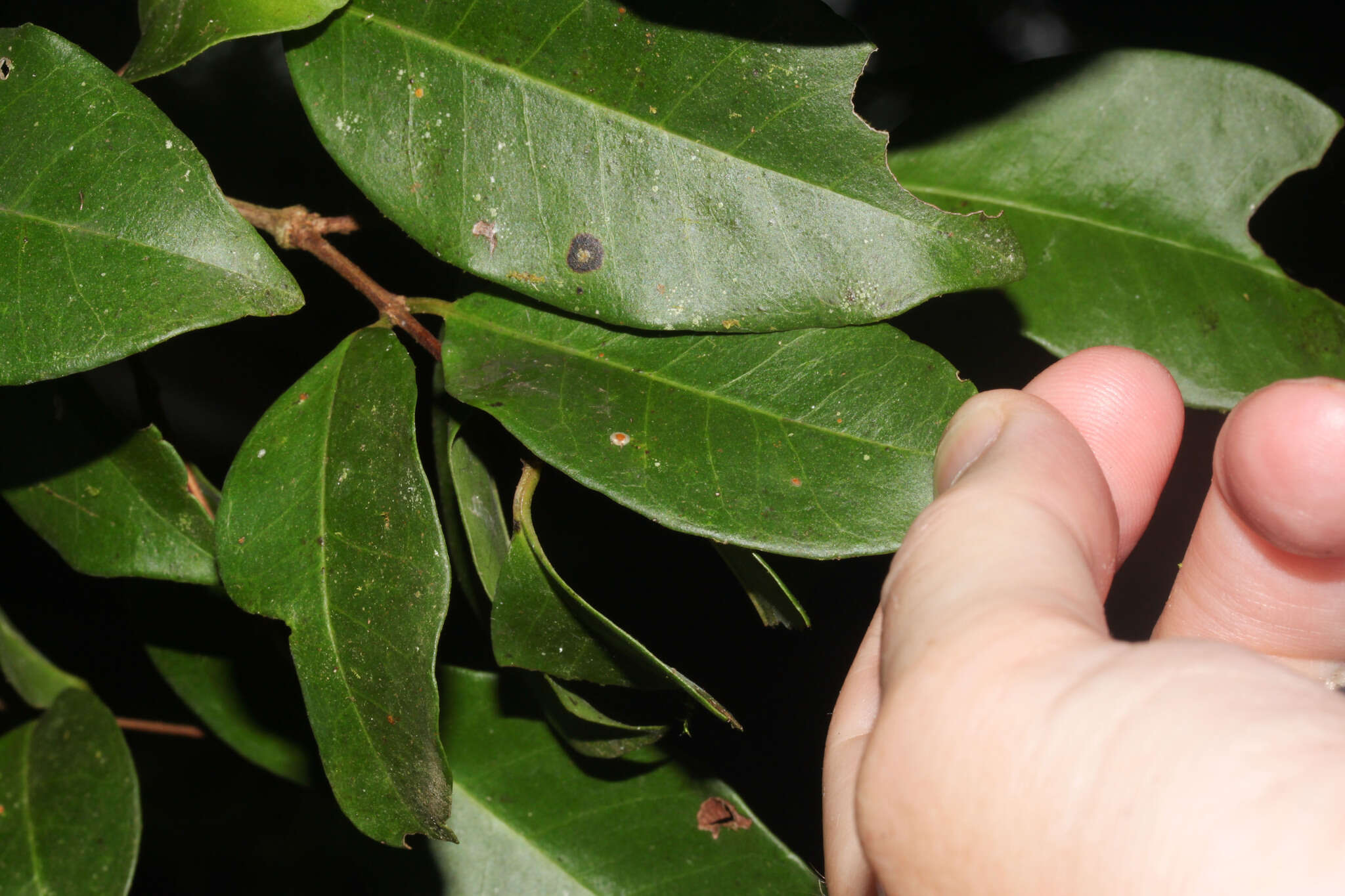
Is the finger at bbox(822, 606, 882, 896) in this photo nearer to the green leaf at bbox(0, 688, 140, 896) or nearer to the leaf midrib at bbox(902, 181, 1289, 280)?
the leaf midrib at bbox(902, 181, 1289, 280)

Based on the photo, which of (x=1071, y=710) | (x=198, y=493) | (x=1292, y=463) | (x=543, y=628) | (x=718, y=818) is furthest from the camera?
(x=718, y=818)

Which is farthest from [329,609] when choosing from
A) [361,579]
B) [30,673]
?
[30,673]

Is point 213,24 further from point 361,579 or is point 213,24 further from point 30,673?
point 30,673

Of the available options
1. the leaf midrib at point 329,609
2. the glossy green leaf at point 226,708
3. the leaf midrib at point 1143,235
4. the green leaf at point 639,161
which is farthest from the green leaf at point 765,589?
the glossy green leaf at point 226,708

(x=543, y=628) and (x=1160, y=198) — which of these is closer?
(x=543, y=628)

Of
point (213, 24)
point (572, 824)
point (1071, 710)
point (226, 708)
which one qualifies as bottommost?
point (572, 824)

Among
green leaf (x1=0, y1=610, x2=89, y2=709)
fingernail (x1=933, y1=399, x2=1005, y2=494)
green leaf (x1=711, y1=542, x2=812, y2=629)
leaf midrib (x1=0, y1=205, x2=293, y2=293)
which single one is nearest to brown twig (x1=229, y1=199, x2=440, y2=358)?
leaf midrib (x1=0, y1=205, x2=293, y2=293)

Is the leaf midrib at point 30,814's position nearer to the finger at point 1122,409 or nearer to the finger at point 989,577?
the finger at point 989,577

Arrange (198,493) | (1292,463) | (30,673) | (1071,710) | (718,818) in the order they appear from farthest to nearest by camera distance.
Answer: (30,673) → (718,818) → (198,493) → (1292,463) → (1071,710)
